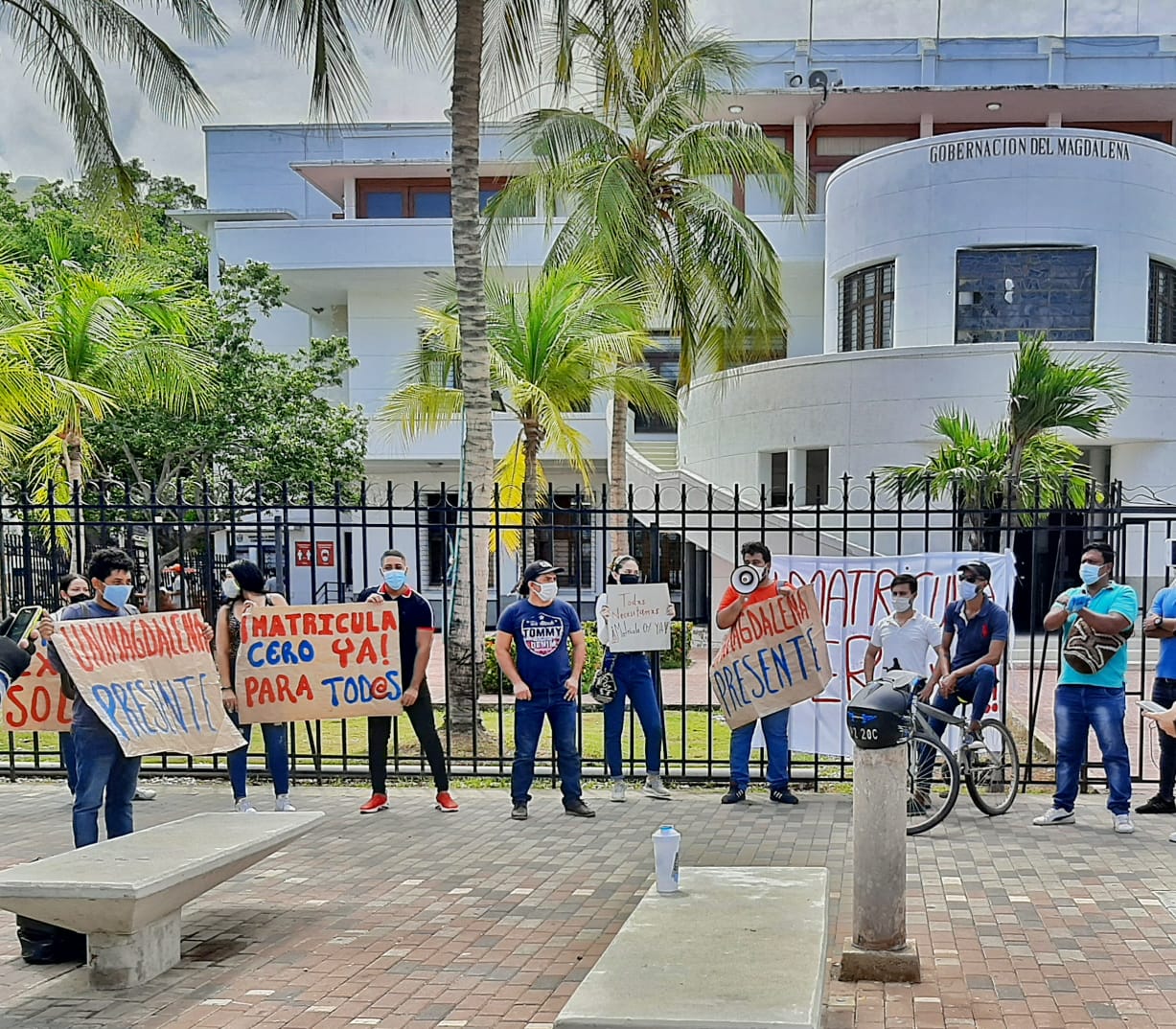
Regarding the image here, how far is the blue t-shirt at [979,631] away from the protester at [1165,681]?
95 centimetres

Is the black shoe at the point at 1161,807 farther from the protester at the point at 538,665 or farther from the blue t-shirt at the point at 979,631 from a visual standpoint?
the protester at the point at 538,665

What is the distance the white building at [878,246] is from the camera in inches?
824

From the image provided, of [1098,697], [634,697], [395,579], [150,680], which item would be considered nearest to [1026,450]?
[1098,697]

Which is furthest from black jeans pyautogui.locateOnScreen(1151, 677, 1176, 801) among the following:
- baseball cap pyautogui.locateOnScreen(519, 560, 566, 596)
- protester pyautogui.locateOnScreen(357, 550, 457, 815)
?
protester pyautogui.locateOnScreen(357, 550, 457, 815)

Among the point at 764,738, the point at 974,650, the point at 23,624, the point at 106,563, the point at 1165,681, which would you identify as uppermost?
the point at 106,563

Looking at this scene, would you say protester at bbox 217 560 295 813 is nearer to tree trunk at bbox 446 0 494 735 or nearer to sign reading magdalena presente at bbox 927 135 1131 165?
tree trunk at bbox 446 0 494 735

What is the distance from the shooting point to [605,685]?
8.71m

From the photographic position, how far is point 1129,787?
795cm

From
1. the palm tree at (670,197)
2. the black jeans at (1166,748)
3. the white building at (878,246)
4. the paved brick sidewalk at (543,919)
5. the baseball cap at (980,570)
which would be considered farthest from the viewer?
the white building at (878,246)

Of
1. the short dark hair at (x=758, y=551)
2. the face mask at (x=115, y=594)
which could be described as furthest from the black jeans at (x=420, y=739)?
the short dark hair at (x=758, y=551)

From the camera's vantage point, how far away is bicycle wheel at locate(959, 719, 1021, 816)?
8242 millimetres

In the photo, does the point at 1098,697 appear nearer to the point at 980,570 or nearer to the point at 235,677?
the point at 980,570

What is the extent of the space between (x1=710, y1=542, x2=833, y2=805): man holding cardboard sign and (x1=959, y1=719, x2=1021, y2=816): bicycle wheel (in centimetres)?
118

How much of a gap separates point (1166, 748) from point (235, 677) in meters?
6.68
